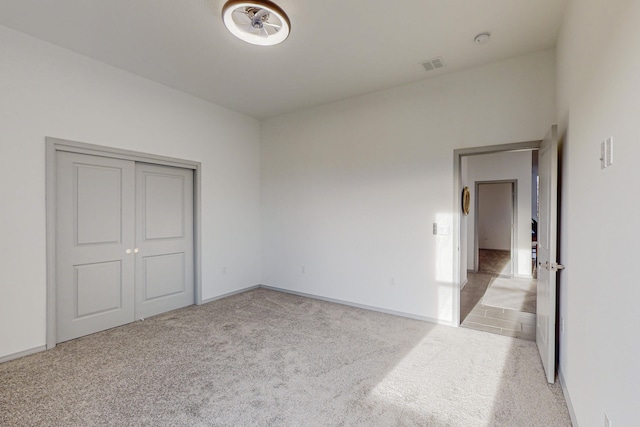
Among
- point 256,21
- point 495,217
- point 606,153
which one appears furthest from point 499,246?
point 256,21

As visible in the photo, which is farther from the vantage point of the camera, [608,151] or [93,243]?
[93,243]

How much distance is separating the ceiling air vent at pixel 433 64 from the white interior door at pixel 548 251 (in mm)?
1374

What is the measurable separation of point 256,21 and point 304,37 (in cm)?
59

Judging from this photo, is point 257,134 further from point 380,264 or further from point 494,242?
point 494,242

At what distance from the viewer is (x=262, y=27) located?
2.45 metres

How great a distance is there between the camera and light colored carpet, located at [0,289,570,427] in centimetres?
195

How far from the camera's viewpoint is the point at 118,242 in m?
3.53

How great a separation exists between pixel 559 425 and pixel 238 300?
3838mm

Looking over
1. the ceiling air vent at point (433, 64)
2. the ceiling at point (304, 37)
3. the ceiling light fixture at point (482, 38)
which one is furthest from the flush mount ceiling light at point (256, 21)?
the ceiling light fixture at point (482, 38)

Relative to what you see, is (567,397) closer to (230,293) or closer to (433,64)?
(433,64)

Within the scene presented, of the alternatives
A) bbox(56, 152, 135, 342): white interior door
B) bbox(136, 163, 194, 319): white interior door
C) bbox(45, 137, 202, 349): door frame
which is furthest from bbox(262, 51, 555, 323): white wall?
bbox(45, 137, 202, 349): door frame

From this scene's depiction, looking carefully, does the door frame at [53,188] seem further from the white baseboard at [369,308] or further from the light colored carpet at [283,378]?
the white baseboard at [369,308]

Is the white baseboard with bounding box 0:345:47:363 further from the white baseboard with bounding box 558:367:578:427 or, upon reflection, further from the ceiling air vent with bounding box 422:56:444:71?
the ceiling air vent with bounding box 422:56:444:71

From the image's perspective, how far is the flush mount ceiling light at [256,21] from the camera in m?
2.23
